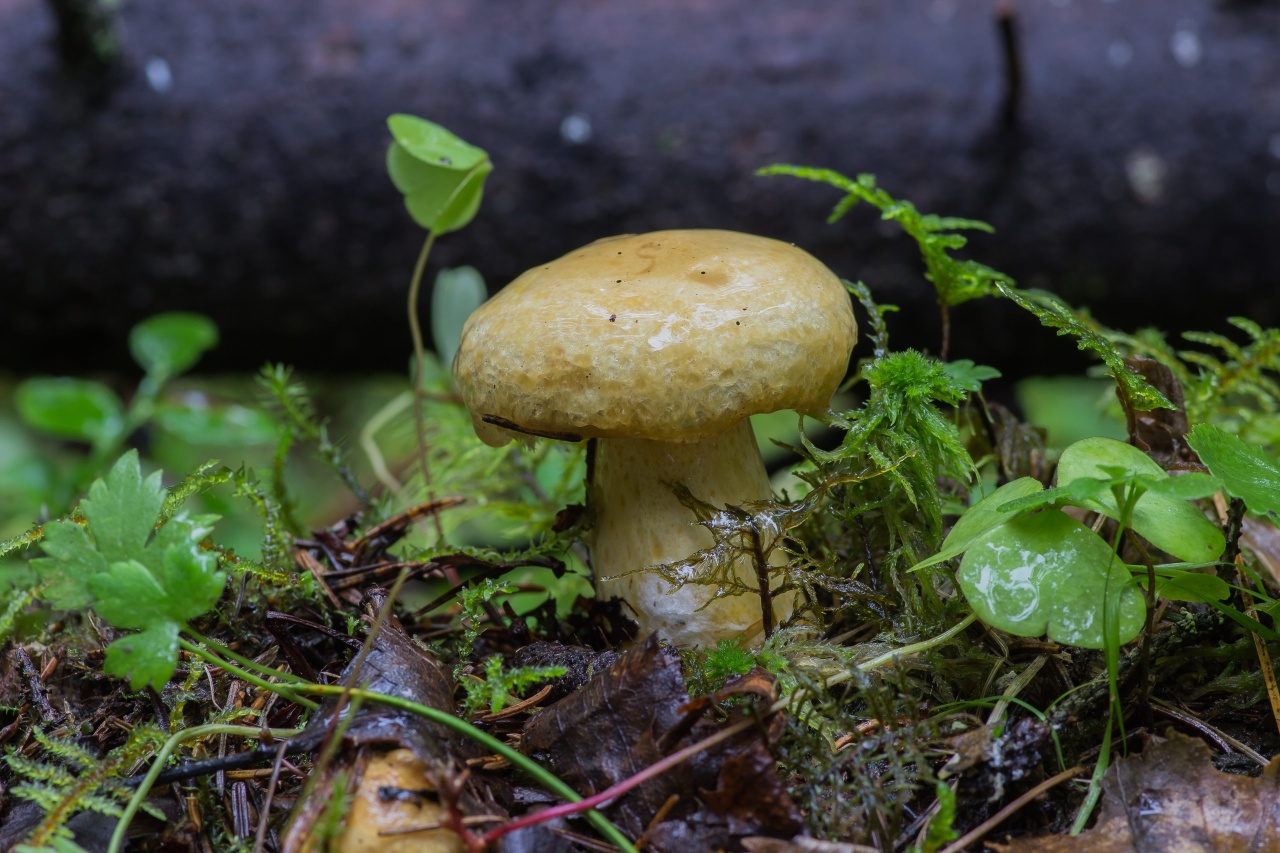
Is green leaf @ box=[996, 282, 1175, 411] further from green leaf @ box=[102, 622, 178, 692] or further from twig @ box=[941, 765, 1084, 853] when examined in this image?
green leaf @ box=[102, 622, 178, 692]

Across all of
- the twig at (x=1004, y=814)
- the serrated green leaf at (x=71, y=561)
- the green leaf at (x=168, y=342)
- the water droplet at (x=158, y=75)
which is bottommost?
the green leaf at (x=168, y=342)

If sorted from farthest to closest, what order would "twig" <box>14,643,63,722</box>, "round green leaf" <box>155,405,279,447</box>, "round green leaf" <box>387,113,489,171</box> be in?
"round green leaf" <box>155,405,279,447</box> → "round green leaf" <box>387,113,489,171</box> → "twig" <box>14,643,63,722</box>

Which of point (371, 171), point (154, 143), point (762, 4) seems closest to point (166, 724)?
point (371, 171)

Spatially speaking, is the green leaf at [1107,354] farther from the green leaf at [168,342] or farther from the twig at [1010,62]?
the green leaf at [168,342]

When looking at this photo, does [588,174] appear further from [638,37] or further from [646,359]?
[646,359]

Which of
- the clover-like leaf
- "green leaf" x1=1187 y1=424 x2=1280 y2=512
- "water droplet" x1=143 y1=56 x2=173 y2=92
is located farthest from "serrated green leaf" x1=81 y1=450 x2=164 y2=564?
"water droplet" x1=143 y1=56 x2=173 y2=92

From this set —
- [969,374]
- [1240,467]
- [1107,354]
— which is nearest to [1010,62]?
[969,374]

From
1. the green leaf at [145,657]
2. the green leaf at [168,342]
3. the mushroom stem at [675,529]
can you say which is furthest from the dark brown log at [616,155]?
the green leaf at [145,657]
